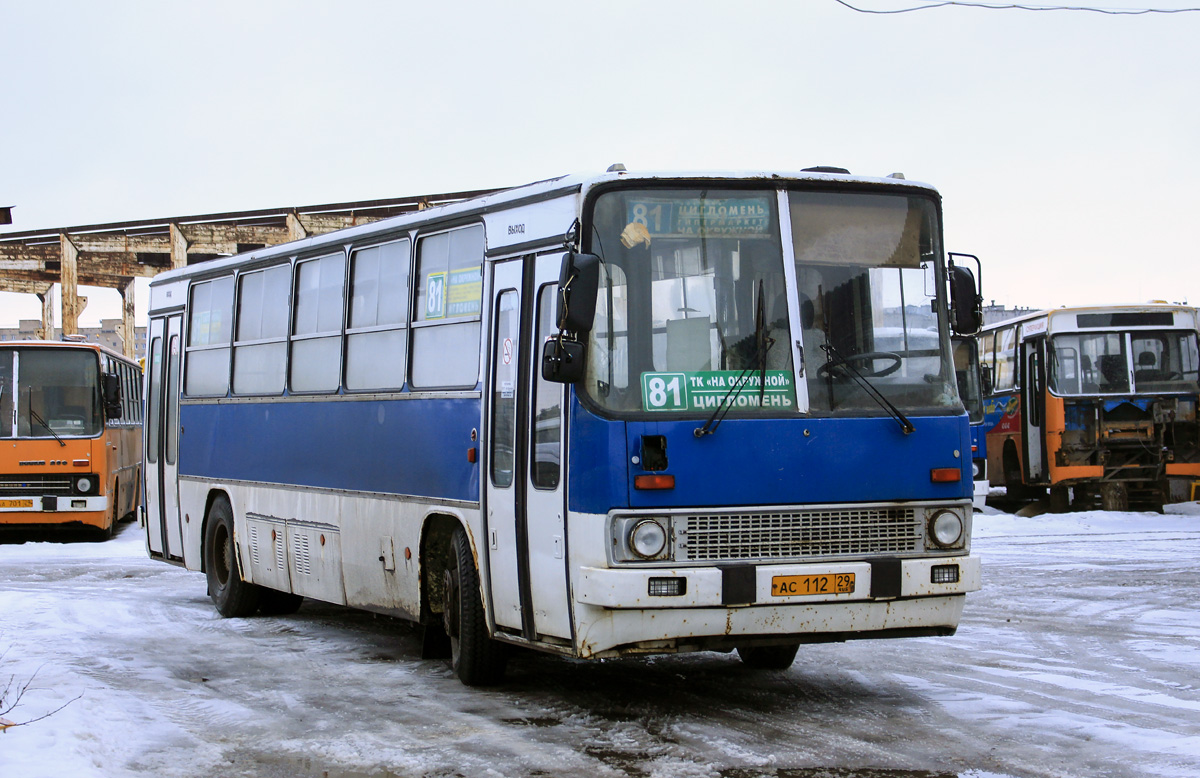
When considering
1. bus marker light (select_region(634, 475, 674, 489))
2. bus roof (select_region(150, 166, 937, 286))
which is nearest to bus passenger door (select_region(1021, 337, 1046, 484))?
bus roof (select_region(150, 166, 937, 286))

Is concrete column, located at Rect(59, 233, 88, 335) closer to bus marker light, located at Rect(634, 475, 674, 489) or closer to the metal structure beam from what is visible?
the metal structure beam

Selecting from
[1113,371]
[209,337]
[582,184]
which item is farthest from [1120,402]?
[582,184]

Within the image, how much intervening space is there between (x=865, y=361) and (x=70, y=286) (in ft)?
102

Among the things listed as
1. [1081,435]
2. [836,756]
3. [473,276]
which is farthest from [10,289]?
[836,756]

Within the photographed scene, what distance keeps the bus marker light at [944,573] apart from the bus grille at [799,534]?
0.50 feet

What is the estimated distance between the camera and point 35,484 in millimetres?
22656

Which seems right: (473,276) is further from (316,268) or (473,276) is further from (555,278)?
(316,268)

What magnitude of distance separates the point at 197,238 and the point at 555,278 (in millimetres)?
28364

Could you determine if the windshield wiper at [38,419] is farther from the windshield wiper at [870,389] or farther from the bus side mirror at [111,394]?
the windshield wiper at [870,389]

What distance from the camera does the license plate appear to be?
7.99m

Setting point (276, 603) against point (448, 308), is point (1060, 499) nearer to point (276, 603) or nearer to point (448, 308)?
point (276, 603)

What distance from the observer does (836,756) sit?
23.6 feet

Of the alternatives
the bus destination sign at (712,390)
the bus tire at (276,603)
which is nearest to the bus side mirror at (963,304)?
the bus destination sign at (712,390)

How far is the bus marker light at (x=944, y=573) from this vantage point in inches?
326
